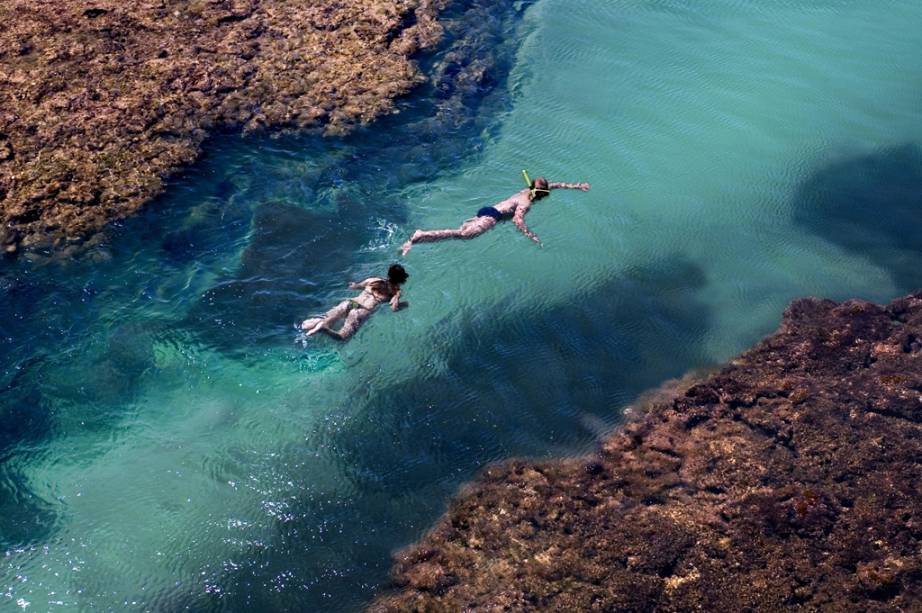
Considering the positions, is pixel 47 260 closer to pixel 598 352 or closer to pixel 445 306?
pixel 445 306

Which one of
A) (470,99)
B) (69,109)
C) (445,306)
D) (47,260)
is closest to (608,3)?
(470,99)

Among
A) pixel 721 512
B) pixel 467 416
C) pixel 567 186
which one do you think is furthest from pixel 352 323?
pixel 721 512

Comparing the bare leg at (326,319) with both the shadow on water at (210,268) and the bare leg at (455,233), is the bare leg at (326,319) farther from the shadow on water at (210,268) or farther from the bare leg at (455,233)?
the bare leg at (455,233)

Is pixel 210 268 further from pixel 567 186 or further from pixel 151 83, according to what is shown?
pixel 567 186

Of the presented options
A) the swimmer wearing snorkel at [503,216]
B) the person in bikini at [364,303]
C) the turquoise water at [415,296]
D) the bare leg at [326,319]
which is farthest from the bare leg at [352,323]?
the swimmer wearing snorkel at [503,216]

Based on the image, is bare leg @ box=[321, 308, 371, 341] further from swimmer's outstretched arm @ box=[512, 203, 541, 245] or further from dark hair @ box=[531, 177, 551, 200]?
dark hair @ box=[531, 177, 551, 200]

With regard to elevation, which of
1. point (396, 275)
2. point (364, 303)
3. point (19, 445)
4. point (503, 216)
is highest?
point (503, 216)
